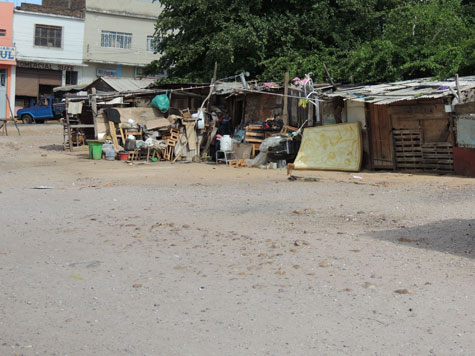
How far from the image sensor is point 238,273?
→ 621 cm

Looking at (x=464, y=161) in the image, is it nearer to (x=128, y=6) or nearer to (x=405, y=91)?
(x=405, y=91)

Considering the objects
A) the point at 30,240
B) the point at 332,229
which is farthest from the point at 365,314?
the point at 30,240

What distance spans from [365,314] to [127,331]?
192 centimetres

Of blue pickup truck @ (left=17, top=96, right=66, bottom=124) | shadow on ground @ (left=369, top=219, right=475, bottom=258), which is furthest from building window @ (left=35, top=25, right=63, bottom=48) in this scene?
shadow on ground @ (left=369, top=219, right=475, bottom=258)

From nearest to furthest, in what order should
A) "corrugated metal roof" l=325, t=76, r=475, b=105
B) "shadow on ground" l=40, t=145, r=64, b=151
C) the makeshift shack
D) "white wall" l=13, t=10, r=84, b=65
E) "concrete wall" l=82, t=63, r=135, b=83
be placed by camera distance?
"corrugated metal roof" l=325, t=76, r=475, b=105, the makeshift shack, "shadow on ground" l=40, t=145, r=64, b=151, "white wall" l=13, t=10, r=84, b=65, "concrete wall" l=82, t=63, r=135, b=83

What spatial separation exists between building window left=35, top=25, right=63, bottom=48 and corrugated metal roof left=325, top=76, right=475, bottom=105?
31310 mm

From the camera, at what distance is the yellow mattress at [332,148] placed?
17328 mm

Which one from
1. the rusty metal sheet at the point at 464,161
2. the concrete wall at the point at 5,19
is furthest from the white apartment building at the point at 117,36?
the rusty metal sheet at the point at 464,161

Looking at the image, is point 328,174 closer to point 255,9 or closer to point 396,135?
point 396,135

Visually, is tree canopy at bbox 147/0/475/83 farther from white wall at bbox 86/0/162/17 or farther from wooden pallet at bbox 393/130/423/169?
white wall at bbox 86/0/162/17

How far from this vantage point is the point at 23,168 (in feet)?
60.0

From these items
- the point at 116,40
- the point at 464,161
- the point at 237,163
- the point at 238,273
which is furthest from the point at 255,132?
the point at 116,40

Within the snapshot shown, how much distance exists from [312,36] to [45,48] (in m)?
25.5

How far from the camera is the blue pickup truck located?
39.3 m
